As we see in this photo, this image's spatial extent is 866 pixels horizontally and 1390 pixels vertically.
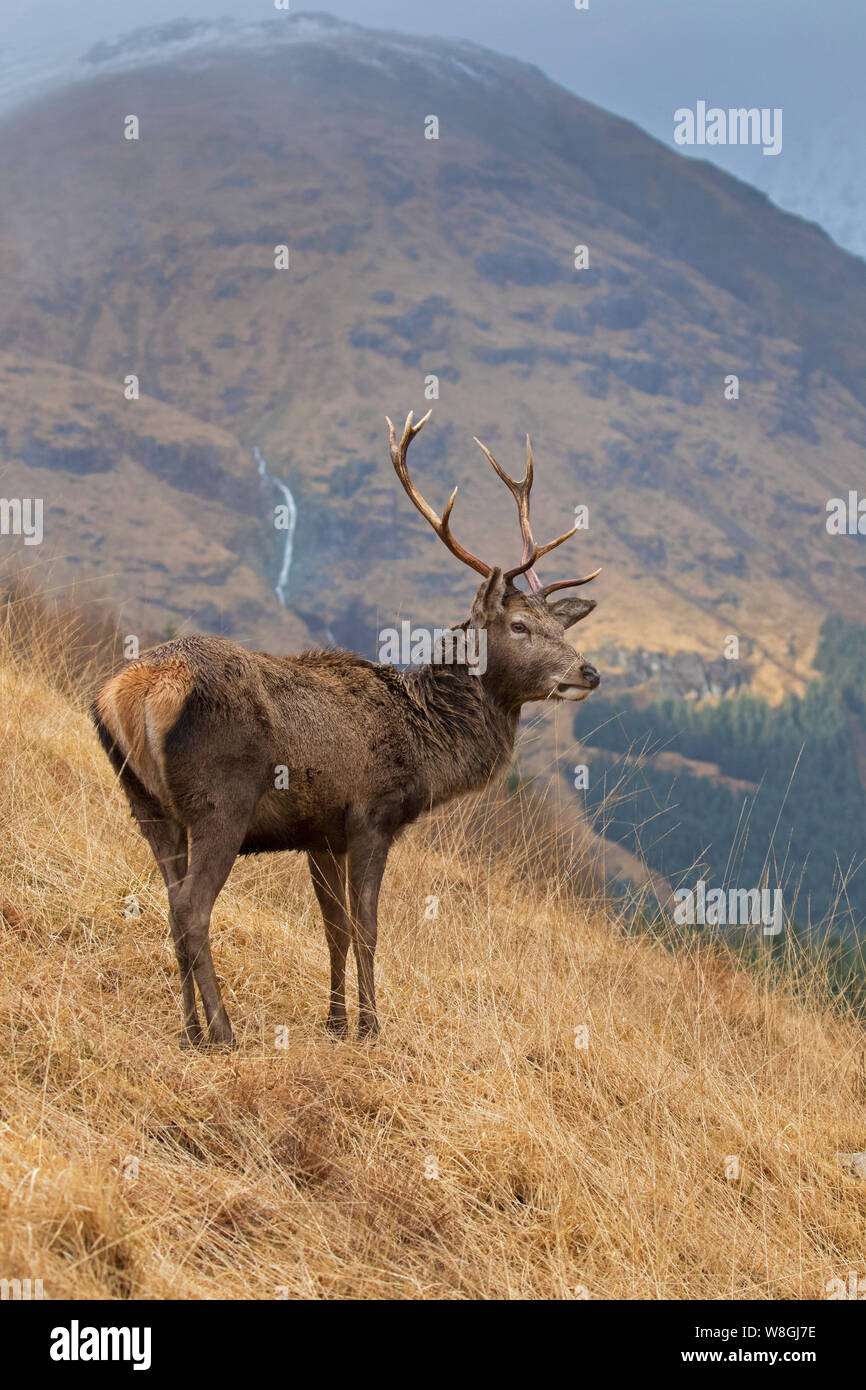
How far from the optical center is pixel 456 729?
7.05 meters

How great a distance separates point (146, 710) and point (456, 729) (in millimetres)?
2001

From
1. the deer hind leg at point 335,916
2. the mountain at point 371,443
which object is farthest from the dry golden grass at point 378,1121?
the mountain at point 371,443

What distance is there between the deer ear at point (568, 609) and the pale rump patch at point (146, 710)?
269 centimetres

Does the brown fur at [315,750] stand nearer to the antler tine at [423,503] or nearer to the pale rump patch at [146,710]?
the pale rump patch at [146,710]

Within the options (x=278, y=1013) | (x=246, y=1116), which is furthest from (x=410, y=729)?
(x=246, y=1116)

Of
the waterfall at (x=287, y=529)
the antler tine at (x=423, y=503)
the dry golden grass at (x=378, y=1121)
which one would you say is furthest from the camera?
the waterfall at (x=287, y=529)

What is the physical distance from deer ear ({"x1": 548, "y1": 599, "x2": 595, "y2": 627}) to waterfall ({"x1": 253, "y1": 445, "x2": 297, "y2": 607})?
10936cm

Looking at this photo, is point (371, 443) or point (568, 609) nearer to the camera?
point (568, 609)

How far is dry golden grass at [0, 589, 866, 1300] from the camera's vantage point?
4.51 m

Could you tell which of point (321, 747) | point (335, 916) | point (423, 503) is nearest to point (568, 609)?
point (423, 503)

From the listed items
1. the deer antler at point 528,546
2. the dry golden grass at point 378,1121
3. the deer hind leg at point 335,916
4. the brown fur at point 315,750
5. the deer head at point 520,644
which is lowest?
the dry golden grass at point 378,1121

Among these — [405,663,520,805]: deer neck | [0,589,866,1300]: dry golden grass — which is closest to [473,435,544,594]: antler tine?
[405,663,520,805]: deer neck

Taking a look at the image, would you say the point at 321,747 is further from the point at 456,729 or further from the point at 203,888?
the point at 456,729

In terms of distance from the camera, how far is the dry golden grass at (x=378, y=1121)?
14.8 feet
